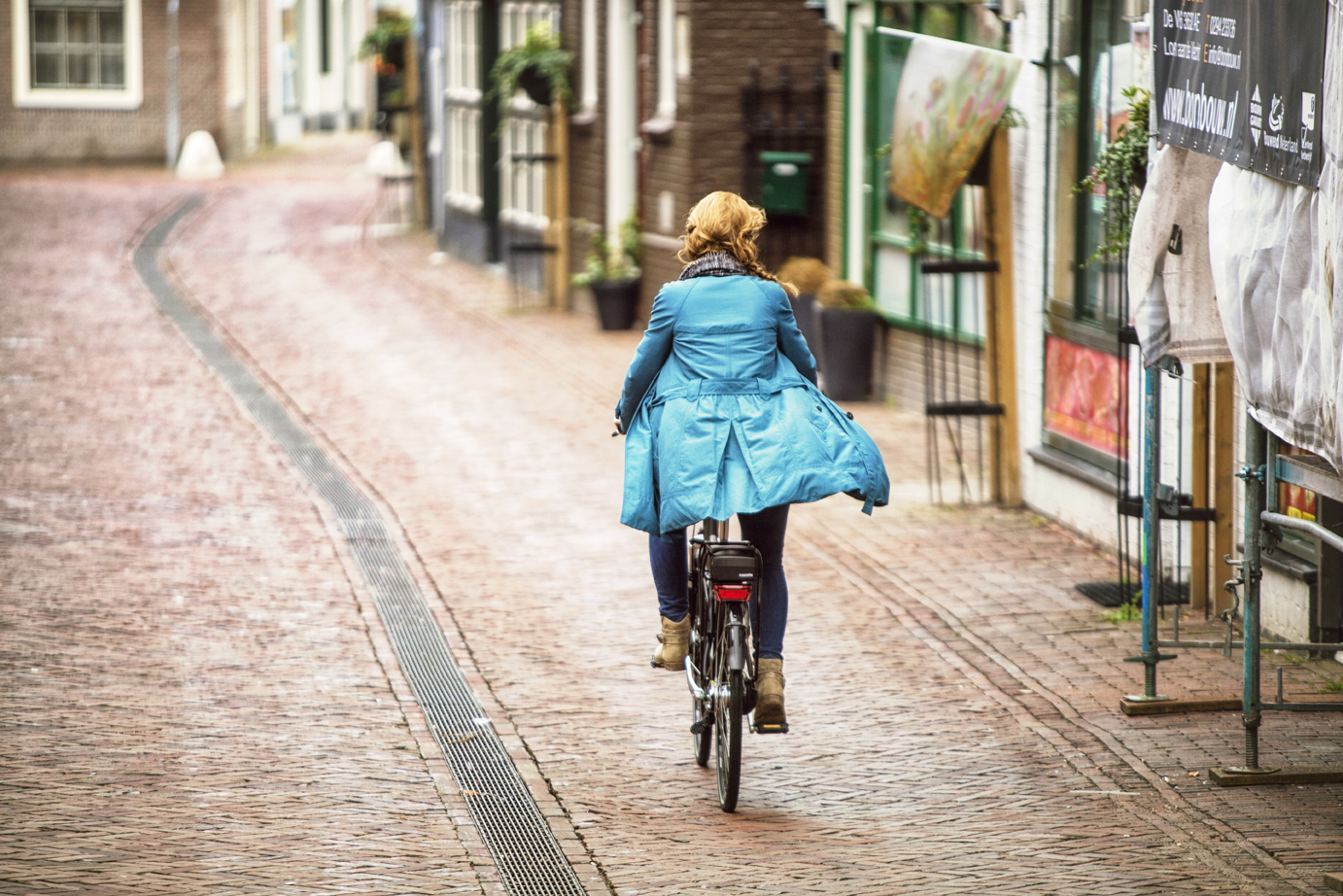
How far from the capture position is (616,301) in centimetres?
1745

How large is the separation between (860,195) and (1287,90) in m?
8.69

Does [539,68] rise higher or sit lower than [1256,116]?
higher

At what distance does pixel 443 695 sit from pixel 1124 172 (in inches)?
141

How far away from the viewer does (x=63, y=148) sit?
34.9m

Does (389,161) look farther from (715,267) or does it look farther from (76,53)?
(715,267)

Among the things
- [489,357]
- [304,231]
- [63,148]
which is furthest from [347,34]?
[489,357]

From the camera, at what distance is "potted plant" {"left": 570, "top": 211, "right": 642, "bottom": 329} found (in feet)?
57.2

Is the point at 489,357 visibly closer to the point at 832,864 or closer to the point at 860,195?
the point at 860,195

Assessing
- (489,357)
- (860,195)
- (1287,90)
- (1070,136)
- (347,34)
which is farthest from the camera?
(347,34)

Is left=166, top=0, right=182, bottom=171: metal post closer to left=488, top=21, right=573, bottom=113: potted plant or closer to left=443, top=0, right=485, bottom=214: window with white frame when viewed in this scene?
left=443, top=0, right=485, bottom=214: window with white frame

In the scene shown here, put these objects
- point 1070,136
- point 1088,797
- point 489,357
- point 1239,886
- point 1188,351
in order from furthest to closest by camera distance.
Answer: point 489,357
point 1070,136
point 1188,351
point 1088,797
point 1239,886

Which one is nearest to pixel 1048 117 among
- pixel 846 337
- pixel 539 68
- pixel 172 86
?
pixel 846 337

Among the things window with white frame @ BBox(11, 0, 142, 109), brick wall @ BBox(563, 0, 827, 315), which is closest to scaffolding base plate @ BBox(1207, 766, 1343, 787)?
brick wall @ BBox(563, 0, 827, 315)

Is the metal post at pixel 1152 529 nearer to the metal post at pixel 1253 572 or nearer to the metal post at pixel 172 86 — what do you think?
the metal post at pixel 1253 572
